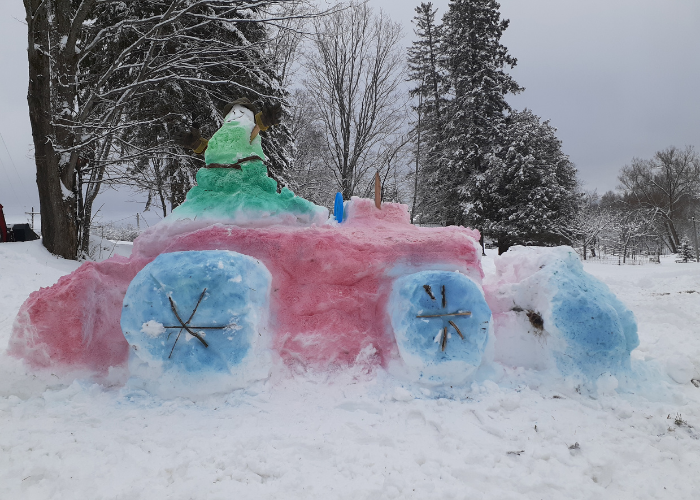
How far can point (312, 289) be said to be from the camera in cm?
290

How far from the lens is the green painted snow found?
9.64ft

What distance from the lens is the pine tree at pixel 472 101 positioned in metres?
14.8

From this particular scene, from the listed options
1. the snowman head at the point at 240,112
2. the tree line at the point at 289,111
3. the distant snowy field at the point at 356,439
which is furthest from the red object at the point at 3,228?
the snowman head at the point at 240,112

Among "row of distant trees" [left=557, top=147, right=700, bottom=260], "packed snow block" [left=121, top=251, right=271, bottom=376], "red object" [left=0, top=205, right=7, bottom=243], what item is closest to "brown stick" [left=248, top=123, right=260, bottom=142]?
"packed snow block" [left=121, top=251, right=271, bottom=376]

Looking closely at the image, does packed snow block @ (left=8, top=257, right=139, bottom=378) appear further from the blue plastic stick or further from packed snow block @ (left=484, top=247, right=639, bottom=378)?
packed snow block @ (left=484, top=247, right=639, bottom=378)

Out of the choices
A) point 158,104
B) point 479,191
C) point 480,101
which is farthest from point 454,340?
point 480,101

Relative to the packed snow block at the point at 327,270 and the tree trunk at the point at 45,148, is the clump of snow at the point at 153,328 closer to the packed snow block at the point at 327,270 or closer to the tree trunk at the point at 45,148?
the packed snow block at the point at 327,270

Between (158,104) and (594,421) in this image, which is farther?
(158,104)

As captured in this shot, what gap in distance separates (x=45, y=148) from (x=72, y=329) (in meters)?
5.03

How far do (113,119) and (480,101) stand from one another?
13.4m

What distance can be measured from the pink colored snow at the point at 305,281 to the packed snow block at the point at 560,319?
1.34 feet

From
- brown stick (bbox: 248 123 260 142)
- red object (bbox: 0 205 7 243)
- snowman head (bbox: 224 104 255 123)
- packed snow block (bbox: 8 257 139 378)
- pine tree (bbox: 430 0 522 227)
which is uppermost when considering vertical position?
pine tree (bbox: 430 0 522 227)

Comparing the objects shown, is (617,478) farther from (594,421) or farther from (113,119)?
(113,119)

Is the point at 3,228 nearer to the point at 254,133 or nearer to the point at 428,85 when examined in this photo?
the point at 254,133
